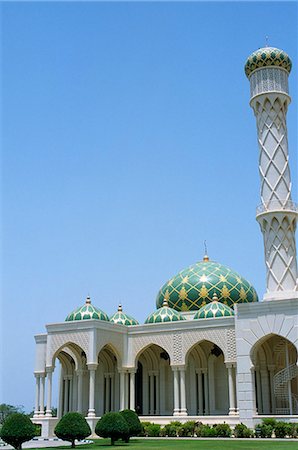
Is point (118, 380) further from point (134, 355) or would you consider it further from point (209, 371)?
point (209, 371)

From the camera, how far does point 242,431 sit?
24.3 m

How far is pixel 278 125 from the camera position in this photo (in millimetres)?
29734

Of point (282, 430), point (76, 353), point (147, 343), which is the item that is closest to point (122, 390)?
point (147, 343)

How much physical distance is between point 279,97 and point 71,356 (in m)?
17.3

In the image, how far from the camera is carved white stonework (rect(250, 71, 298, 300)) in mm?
27781

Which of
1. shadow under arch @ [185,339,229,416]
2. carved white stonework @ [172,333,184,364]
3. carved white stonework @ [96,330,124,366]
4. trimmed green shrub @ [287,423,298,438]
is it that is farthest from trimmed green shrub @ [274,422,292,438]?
carved white stonework @ [96,330,124,366]

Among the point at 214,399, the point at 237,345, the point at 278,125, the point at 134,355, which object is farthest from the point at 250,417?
the point at 278,125

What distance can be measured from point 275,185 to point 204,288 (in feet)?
26.3

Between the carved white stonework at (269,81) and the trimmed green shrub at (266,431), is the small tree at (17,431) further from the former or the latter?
the carved white stonework at (269,81)

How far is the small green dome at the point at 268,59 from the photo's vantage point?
30277 mm

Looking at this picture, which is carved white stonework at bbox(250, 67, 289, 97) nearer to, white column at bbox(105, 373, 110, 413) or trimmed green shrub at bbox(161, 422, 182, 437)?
trimmed green shrub at bbox(161, 422, 182, 437)

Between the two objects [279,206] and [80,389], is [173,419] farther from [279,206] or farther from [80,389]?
[279,206]

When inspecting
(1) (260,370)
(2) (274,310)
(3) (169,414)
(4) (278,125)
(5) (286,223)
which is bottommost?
(3) (169,414)

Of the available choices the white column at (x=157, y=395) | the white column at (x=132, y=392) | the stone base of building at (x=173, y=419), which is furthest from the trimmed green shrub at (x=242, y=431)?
the white column at (x=157, y=395)
